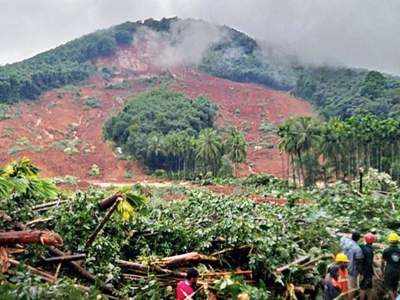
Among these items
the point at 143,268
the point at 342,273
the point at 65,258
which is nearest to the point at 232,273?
the point at 143,268

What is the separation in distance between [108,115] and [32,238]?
87.1 m

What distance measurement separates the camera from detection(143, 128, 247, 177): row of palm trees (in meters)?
57.0

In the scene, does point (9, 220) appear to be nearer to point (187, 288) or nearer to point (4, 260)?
point (4, 260)

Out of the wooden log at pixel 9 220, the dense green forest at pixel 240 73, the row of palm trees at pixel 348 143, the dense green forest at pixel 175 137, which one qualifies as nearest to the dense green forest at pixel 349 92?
the dense green forest at pixel 240 73

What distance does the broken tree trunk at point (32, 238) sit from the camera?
7262mm

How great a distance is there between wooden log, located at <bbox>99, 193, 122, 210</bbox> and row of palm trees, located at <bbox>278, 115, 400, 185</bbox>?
41.2 m

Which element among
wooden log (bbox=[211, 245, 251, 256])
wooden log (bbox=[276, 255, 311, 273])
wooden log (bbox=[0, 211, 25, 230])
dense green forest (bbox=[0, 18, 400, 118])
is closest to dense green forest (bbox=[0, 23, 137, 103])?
dense green forest (bbox=[0, 18, 400, 118])

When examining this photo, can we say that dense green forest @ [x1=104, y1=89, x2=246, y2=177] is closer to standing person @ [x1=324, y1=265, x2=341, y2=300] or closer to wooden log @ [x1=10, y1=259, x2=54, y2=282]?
standing person @ [x1=324, y1=265, x2=341, y2=300]

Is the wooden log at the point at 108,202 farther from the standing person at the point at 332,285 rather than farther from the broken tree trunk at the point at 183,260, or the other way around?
the standing person at the point at 332,285

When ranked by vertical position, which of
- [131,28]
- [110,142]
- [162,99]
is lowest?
[110,142]

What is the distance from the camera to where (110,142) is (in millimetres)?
74562

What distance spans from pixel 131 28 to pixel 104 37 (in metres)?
13.7

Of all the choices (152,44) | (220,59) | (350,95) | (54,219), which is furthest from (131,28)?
(54,219)

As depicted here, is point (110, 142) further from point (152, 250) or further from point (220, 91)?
point (152, 250)
